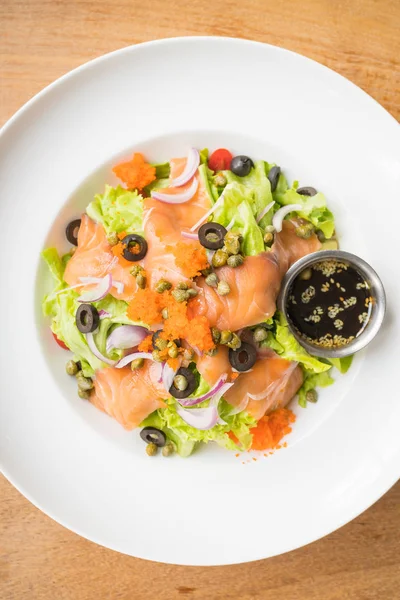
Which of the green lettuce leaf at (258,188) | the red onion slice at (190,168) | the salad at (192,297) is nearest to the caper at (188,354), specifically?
the salad at (192,297)

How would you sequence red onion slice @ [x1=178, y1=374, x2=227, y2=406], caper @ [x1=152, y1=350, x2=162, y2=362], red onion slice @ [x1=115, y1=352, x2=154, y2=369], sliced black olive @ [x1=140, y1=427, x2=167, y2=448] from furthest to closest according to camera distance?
sliced black olive @ [x1=140, y1=427, x2=167, y2=448], red onion slice @ [x1=115, y1=352, x2=154, y2=369], red onion slice @ [x1=178, y1=374, x2=227, y2=406], caper @ [x1=152, y1=350, x2=162, y2=362]

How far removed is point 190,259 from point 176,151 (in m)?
0.83

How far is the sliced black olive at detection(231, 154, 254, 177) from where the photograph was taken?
3334mm

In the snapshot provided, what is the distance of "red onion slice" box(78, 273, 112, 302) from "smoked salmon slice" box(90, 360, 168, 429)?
1.55 feet

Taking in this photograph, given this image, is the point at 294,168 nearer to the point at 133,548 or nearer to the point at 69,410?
the point at 69,410

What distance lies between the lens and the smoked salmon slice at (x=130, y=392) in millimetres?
3270

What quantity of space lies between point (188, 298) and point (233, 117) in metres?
1.17

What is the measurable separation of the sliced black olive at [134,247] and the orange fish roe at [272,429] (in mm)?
1286

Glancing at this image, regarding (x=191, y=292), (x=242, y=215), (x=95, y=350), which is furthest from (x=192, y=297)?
(x=95, y=350)

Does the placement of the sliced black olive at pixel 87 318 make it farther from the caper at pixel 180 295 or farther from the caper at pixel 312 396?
the caper at pixel 312 396

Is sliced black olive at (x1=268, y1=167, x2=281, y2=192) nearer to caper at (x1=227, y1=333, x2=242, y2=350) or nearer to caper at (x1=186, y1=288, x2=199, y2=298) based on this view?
caper at (x1=186, y1=288, x2=199, y2=298)

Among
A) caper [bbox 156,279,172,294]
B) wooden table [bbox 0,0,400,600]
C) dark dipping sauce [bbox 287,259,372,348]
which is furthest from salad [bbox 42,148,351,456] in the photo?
wooden table [bbox 0,0,400,600]

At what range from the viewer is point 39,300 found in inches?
133

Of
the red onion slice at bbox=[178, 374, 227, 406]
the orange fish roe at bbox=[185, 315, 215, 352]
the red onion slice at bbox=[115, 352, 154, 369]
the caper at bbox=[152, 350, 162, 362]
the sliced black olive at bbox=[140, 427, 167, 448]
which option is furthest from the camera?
the sliced black olive at bbox=[140, 427, 167, 448]
